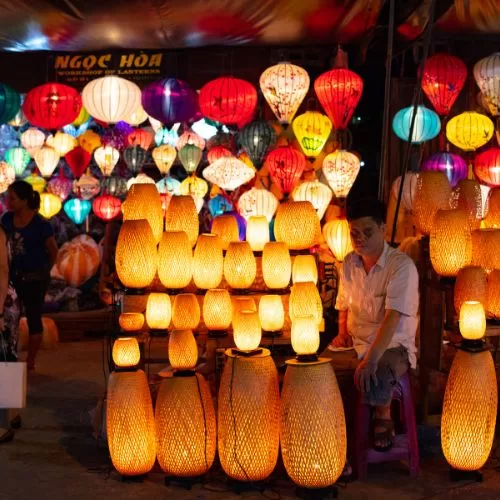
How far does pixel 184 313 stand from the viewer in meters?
4.38

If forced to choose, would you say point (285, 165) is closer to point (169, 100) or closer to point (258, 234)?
point (169, 100)

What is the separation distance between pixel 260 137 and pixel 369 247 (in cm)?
367

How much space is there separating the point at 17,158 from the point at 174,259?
5.68 metres

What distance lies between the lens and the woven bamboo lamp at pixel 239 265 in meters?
4.74

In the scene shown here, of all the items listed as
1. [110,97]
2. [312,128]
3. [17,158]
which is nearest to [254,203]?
[312,128]

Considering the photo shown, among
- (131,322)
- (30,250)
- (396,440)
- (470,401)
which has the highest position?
(30,250)

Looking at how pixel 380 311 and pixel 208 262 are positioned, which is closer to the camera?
pixel 380 311

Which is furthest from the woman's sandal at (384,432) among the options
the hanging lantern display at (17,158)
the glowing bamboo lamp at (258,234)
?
the hanging lantern display at (17,158)

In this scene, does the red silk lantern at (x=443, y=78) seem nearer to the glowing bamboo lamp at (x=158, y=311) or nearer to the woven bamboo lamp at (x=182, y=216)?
the woven bamboo lamp at (x=182, y=216)

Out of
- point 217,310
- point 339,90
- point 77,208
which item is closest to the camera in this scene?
point 217,310

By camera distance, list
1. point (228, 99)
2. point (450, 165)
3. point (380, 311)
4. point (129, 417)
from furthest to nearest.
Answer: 1. point (450, 165)
2. point (228, 99)
3. point (380, 311)
4. point (129, 417)

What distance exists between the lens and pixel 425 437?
4.80 metres

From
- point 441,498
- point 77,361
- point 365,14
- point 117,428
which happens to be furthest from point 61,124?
point 441,498

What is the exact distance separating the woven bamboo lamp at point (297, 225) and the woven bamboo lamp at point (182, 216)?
0.51 metres
